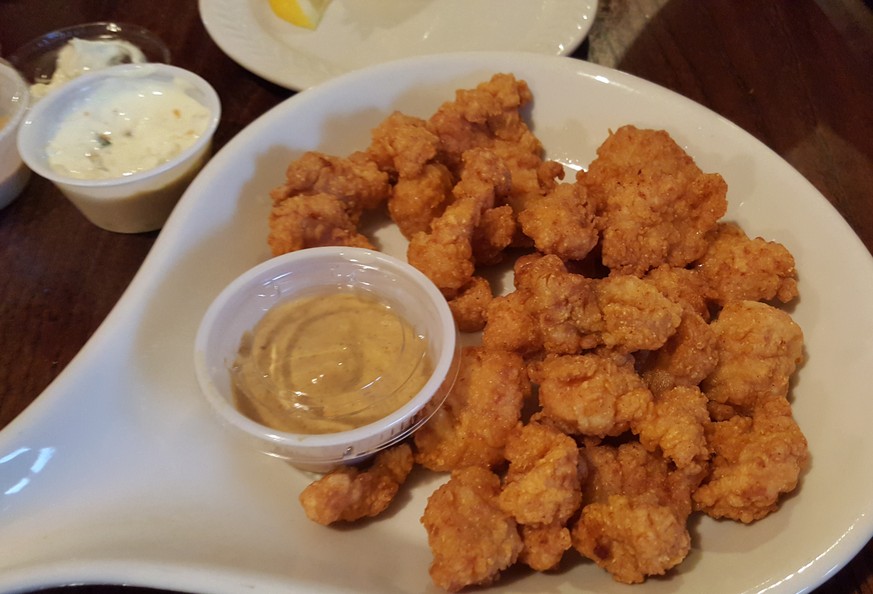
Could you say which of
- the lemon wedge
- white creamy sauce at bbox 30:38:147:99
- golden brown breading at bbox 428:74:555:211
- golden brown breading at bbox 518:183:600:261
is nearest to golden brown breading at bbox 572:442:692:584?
golden brown breading at bbox 518:183:600:261

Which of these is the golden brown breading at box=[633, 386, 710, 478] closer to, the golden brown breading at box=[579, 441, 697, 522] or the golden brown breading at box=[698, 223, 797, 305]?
the golden brown breading at box=[579, 441, 697, 522]

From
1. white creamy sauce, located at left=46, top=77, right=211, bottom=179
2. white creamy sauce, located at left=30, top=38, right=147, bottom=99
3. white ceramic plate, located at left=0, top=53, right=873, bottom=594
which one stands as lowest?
white creamy sauce, located at left=30, top=38, right=147, bottom=99

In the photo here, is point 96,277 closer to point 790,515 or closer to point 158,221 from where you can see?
point 158,221

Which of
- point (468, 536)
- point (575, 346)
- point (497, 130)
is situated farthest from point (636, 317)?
point (497, 130)

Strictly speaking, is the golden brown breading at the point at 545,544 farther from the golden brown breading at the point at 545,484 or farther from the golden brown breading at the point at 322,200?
the golden brown breading at the point at 322,200

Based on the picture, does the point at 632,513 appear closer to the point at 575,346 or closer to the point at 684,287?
the point at 575,346

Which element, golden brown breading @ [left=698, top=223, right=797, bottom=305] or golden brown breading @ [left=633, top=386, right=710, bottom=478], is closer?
golden brown breading @ [left=633, top=386, right=710, bottom=478]
